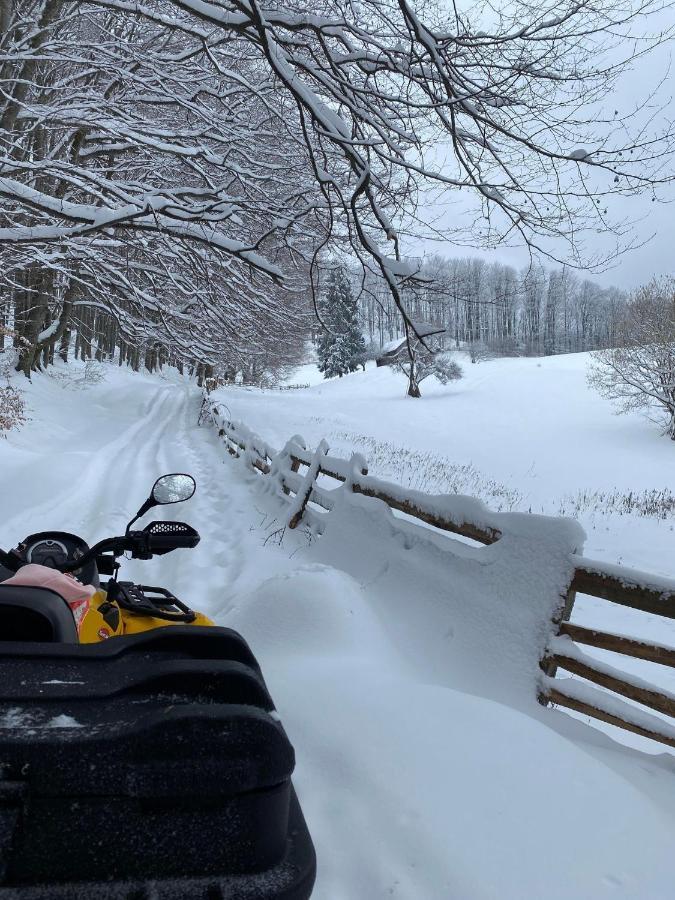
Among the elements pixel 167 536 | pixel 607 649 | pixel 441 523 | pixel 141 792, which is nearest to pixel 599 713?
pixel 607 649

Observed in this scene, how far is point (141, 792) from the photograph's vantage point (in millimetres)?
902

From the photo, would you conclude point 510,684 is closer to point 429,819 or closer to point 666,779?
point 666,779

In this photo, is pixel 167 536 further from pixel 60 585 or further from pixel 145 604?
pixel 60 585

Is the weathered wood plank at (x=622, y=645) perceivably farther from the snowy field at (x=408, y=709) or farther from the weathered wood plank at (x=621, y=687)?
the snowy field at (x=408, y=709)

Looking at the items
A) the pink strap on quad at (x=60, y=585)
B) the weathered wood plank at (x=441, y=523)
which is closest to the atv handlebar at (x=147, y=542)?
the pink strap on quad at (x=60, y=585)

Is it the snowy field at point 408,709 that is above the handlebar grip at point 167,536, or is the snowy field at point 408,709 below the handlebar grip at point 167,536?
below

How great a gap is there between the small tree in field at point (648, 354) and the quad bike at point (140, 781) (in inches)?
1140

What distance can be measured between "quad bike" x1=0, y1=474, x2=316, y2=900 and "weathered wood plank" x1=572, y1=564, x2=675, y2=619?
2.34 meters

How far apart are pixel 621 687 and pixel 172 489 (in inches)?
101

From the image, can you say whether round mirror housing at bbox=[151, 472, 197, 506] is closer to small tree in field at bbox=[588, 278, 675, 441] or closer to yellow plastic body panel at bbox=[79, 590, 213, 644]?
yellow plastic body panel at bbox=[79, 590, 213, 644]

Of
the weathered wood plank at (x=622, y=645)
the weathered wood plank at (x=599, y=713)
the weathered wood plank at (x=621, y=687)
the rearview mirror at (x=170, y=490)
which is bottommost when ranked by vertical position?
the weathered wood plank at (x=599, y=713)

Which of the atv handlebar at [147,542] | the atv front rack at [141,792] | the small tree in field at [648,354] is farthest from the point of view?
the small tree in field at [648,354]

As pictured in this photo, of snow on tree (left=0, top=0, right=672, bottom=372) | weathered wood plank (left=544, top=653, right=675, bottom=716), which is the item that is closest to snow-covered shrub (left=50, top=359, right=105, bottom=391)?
snow on tree (left=0, top=0, right=672, bottom=372)

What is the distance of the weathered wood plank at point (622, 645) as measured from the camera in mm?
2688
